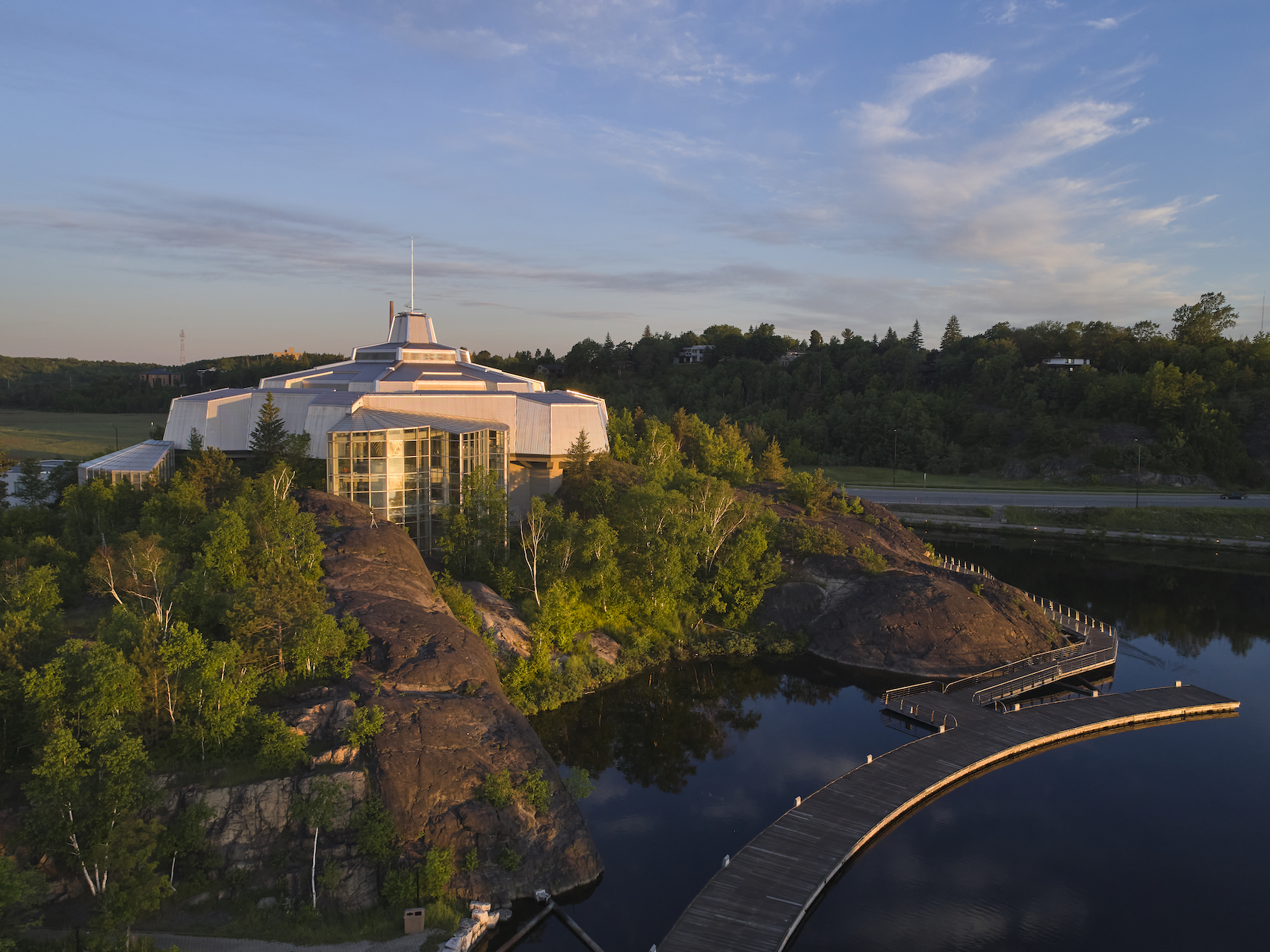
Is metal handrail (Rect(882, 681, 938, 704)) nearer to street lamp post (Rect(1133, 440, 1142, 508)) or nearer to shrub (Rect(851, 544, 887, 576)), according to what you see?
shrub (Rect(851, 544, 887, 576))

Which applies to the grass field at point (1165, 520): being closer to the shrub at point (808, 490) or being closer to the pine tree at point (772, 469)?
the pine tree at point (772, 469)

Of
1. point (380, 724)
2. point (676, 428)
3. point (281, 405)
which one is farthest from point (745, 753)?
point (676, 428)

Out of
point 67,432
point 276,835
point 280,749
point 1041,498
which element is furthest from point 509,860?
point 67,432

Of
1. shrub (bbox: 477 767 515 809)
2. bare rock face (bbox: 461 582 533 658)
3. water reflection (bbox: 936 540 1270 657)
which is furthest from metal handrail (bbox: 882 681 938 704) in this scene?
shrub (bbox: 477 767 515 809)

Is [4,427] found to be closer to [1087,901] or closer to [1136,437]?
[1087,901]

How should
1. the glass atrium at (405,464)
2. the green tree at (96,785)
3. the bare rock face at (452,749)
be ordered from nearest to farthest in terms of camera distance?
1. the green tree at (96,785)
2. the bare rock face at (452,749)
3. the glass atrium at (405,464)

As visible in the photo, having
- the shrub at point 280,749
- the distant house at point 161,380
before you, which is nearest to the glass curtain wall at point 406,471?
the shrub at point 280,749
